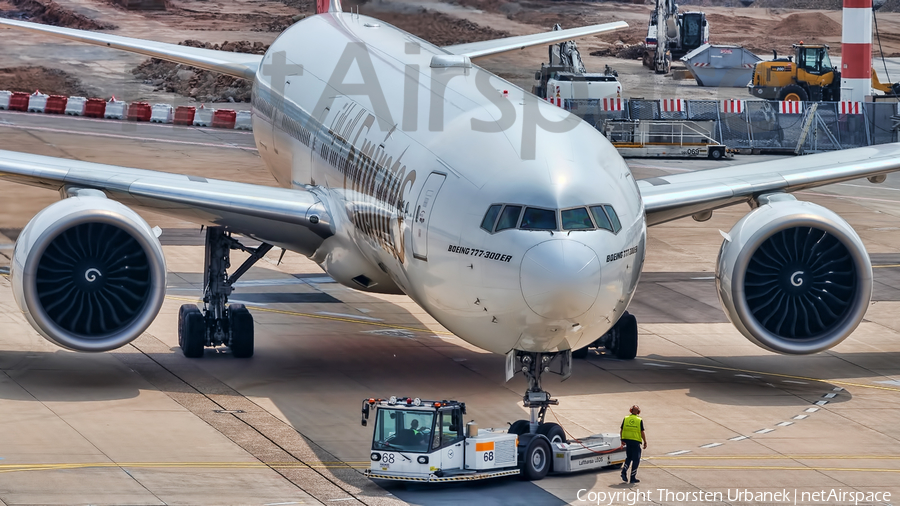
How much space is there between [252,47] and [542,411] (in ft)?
207

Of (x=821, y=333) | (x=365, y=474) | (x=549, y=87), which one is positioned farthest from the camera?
(x=549, y=87)

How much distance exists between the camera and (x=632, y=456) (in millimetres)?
19344

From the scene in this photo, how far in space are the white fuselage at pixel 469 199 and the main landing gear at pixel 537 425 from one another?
40 centimetres

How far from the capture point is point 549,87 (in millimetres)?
66812

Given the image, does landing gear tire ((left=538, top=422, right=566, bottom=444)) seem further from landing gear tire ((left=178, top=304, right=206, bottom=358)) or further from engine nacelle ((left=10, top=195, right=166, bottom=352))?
landing gear tire ((left=178, top=304, right=206, bottom=358))

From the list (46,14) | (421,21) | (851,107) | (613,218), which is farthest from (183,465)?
(46,14)

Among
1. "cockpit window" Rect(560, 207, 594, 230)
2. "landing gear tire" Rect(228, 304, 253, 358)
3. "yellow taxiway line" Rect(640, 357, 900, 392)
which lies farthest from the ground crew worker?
"landing gear tire" Rect(228, 304, 253, 358)

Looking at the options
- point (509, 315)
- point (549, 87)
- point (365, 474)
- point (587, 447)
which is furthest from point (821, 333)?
point (549, 87)

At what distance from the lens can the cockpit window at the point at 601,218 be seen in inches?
738

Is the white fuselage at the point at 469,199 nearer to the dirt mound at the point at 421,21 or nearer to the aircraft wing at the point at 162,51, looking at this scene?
the aircraft wing at the point at 162,51

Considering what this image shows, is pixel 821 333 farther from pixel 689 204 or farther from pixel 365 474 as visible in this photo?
pixel 365 474

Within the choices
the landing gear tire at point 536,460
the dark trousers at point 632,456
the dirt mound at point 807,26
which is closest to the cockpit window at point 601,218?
the dark trousers at point 632,456

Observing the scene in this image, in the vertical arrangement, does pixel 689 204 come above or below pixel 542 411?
above

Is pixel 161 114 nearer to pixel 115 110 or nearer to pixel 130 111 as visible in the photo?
pixel 130 111
